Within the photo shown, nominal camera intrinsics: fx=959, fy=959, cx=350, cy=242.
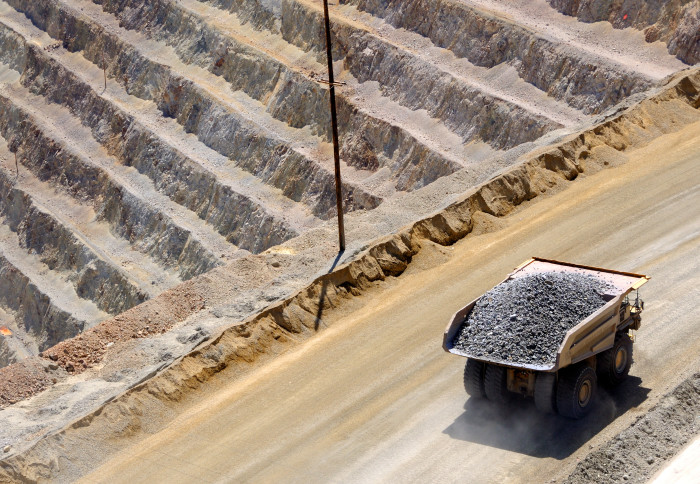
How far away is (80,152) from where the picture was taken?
6288 cm

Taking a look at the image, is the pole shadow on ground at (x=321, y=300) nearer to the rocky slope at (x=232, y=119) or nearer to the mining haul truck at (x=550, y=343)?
the mining haul truck at (x=550, y=343)

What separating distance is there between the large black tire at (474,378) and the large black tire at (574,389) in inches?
56.6

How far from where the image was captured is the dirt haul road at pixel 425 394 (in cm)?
1650

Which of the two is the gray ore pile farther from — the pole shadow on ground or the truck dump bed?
the pole shadow on ground

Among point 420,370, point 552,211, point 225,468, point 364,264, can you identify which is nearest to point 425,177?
point 552,211

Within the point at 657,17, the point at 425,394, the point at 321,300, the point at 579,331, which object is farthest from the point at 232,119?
the point at 579,331

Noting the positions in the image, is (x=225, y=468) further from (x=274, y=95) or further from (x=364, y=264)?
(x=274, y=95)

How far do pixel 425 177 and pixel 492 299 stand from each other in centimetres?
2831

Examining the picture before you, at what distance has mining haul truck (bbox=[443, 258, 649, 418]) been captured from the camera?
15977 millimetres

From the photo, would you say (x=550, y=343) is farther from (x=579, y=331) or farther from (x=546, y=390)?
(x=546, y=390)

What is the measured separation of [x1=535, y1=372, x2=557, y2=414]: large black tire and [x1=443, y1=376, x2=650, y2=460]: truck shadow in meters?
0.55

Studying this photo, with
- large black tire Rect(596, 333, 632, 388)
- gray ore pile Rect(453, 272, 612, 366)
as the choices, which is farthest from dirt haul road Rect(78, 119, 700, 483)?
gray ore pile Rect(453, 272, 612, 366)

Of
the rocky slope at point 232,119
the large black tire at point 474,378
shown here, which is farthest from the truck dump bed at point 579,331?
the rocky slope at point 232,119

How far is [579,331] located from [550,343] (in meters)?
0.53
